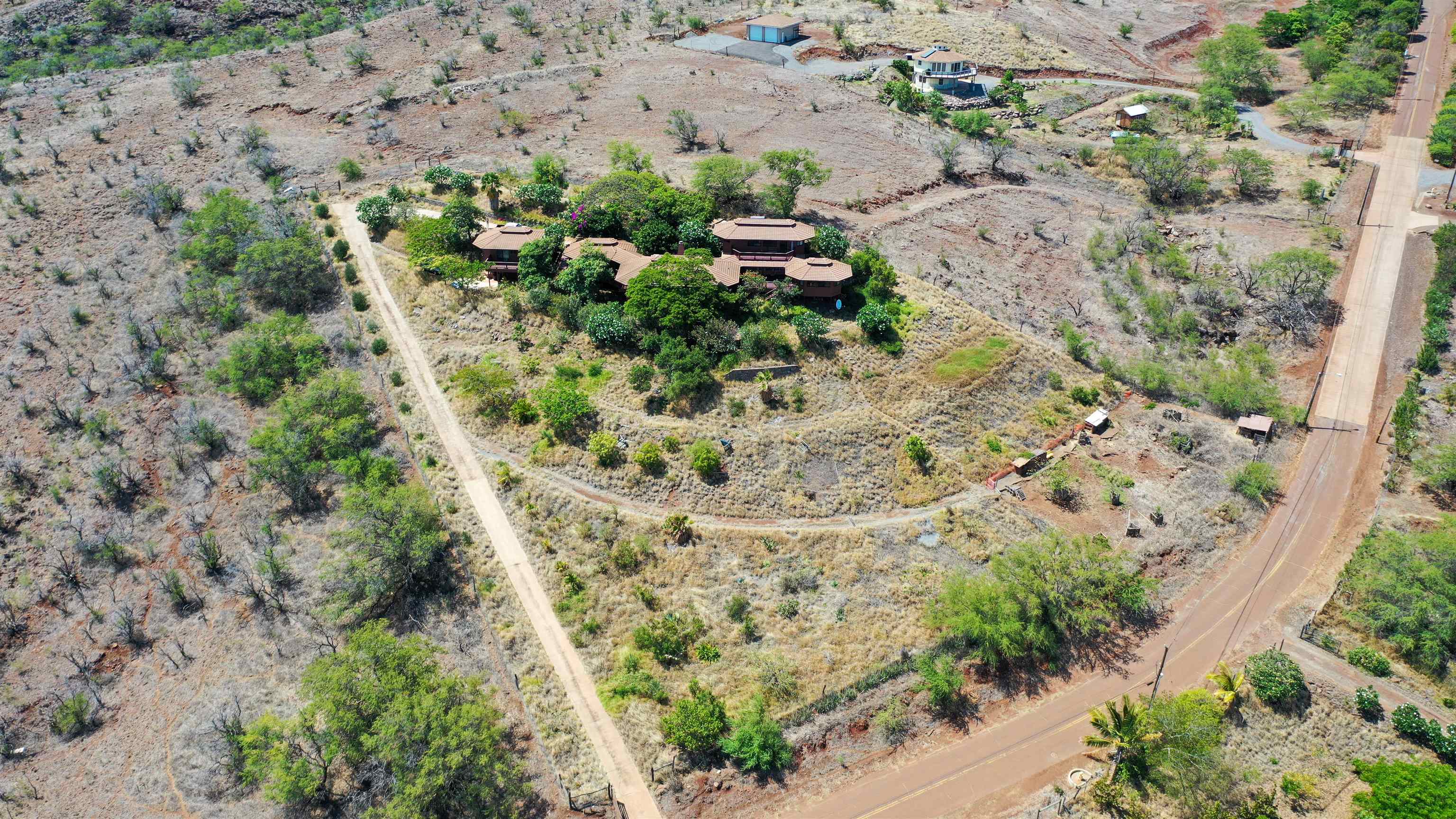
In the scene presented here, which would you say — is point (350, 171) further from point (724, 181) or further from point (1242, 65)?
point (1242, 65)

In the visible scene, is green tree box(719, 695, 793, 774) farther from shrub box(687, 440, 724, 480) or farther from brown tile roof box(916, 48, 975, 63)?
brown tile roof box(916, 48, 975, 63)

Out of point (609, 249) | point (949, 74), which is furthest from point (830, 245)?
point (949, 74)

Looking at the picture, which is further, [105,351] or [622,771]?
[105,351]

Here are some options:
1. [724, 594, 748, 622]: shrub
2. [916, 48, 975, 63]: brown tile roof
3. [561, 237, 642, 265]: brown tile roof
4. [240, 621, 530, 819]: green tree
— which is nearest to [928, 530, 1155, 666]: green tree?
[724, 594, 748, 622]: shrub

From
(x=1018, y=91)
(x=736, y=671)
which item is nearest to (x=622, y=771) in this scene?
(x=736, y=671)

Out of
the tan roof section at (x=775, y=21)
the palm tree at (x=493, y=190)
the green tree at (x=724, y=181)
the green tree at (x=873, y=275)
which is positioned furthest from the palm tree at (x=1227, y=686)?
the tan roof section at (x=775, y=21)

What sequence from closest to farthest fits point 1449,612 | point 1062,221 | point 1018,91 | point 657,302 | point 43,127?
point 1449,612
point 657,302
point 1062,221
point 43,127
point 1018,91

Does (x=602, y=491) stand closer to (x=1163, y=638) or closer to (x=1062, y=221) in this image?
(x=1163, y=638)
